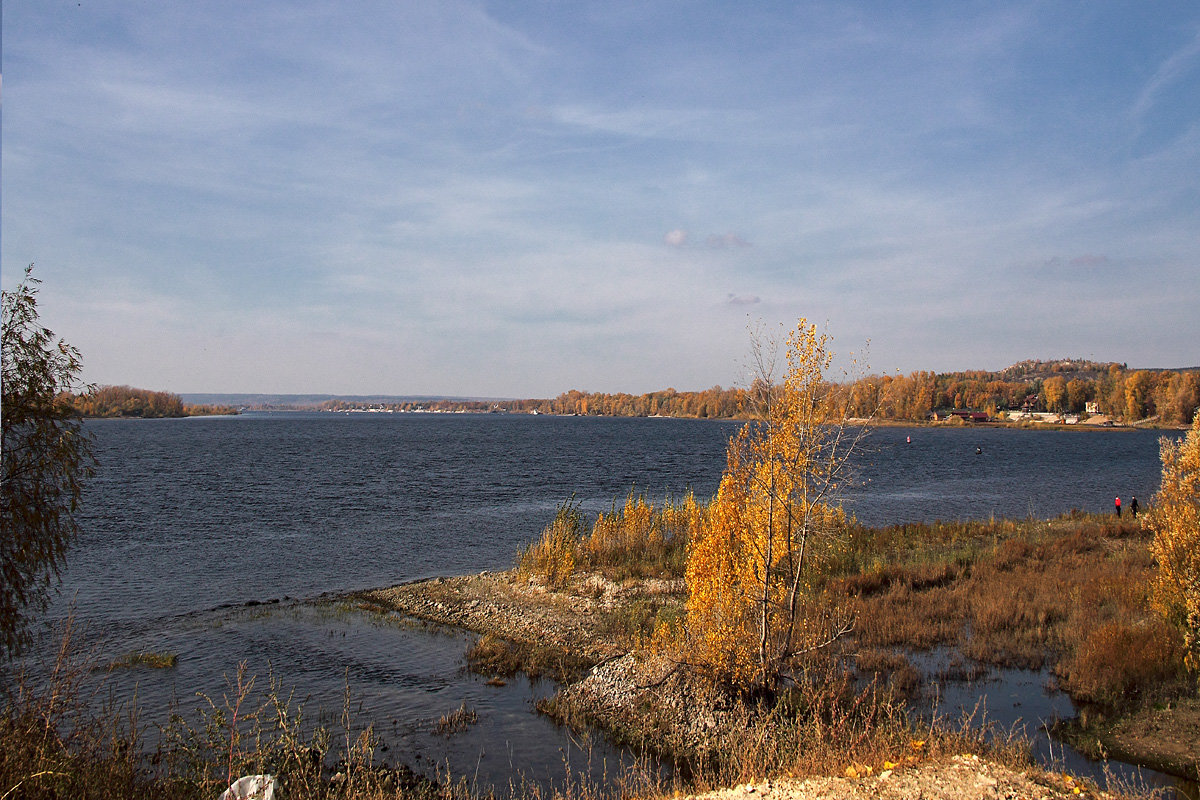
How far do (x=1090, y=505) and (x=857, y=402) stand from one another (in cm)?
4109

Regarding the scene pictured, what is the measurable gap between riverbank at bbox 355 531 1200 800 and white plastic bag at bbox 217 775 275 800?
4.90m

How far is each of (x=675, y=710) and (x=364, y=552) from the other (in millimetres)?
19800

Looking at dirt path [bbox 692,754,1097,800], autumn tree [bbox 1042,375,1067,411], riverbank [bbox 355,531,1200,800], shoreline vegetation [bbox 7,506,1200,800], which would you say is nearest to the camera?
dirt path [bbox 692,754,1097,800]

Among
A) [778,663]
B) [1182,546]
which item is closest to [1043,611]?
[1182,546]

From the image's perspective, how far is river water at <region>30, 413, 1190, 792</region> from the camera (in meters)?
13.5

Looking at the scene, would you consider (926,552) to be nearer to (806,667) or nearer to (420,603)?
(806,667)

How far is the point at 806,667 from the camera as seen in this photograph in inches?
485

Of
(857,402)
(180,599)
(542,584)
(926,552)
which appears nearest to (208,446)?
(180,599)

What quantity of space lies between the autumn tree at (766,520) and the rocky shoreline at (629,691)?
3.16 feet

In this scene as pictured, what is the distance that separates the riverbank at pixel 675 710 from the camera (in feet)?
25.0

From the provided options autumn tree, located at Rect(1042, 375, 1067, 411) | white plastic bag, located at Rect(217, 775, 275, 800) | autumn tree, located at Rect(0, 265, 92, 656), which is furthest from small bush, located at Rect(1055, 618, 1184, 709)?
autumn tree, located at Rect(1042, 375, 1067, 411)

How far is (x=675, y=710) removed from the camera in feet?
40.1

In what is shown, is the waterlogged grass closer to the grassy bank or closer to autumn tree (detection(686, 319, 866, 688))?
the grassy bank

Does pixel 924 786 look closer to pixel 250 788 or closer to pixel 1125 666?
pixel 250 788
